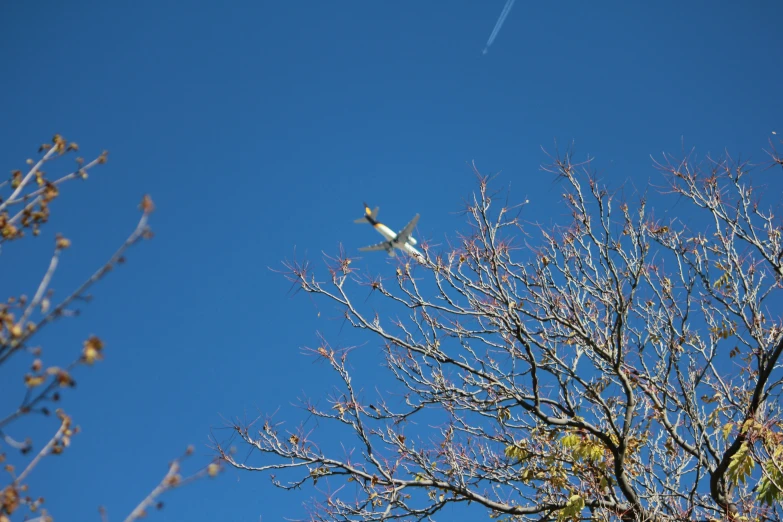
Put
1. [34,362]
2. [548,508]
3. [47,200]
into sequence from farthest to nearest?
[548,508], [47,200], [34,362]

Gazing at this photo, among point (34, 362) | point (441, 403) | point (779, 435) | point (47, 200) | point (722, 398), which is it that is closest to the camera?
point (34, 362)

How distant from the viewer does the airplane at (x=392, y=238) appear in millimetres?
9589

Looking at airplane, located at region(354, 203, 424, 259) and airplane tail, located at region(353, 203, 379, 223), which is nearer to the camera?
airplane, located at region(354, 203, 424, 259)

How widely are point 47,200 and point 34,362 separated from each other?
3.37 ft

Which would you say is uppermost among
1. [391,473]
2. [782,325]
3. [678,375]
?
[782,325]

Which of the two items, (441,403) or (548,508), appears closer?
(548,508)

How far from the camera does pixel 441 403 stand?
8.66 m

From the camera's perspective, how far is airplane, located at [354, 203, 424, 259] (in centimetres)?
959

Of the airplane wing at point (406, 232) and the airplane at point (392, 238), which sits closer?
the airplane at point (392, 238)

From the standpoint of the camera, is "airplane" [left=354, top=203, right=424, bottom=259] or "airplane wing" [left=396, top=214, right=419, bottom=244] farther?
"airplane wing" [left=396, top=214, right=419, bottom=244]

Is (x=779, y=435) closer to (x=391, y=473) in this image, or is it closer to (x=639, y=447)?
(x=639, y=447)

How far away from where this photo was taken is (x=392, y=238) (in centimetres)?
1759

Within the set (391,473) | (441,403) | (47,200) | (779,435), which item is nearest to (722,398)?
(779,435)

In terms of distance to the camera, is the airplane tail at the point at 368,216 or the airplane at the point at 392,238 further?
the airplane tail at the point at 368,216
